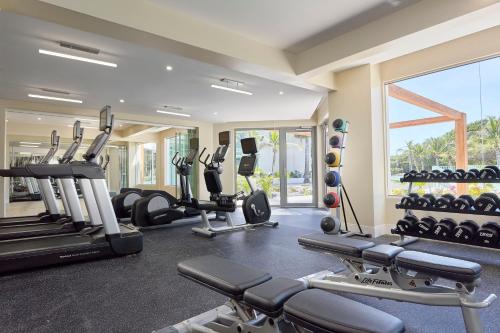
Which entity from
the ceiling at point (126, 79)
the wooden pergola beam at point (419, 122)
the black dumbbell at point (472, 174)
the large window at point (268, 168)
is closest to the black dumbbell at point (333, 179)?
the wooden pergola beam at point (419, 122)

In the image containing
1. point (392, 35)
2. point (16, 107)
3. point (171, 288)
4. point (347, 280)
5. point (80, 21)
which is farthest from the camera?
point (16, 107)

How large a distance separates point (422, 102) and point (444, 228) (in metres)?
2.19

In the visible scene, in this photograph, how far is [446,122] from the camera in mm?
4414

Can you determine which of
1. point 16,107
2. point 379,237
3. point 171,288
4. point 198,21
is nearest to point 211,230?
point 171,288

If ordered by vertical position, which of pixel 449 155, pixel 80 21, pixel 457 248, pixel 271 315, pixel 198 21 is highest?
pixel 198 21

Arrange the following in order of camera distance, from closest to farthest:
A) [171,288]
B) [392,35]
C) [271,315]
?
[271,315], [171,288], [392,35]

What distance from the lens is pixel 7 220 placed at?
5105 mm

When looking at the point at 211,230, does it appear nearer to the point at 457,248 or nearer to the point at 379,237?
the point at 379,237

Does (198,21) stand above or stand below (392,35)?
above

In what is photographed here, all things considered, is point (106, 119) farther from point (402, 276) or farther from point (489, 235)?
point (489, 235)

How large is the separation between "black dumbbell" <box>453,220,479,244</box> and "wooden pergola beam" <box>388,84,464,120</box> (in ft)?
5.67

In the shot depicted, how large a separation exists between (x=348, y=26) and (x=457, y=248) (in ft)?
10.8

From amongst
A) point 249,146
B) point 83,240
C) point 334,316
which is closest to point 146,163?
point 249,146

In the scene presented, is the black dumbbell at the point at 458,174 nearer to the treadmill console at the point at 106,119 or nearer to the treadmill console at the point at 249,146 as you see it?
the treadmill console at the point at 249,146
